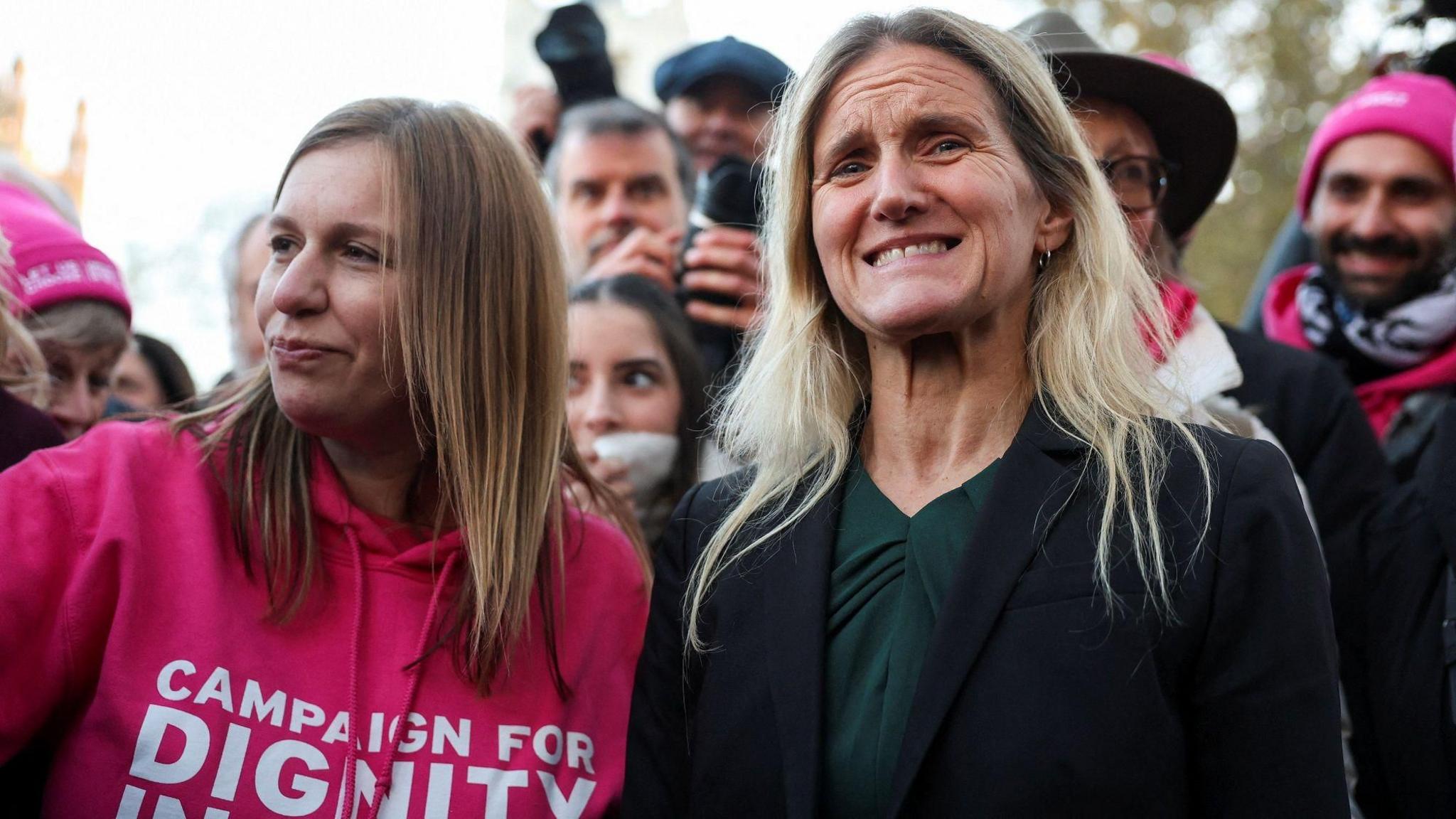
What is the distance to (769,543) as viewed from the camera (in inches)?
94.0

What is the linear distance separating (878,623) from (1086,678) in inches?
14.3

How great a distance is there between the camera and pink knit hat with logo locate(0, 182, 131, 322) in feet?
10.5

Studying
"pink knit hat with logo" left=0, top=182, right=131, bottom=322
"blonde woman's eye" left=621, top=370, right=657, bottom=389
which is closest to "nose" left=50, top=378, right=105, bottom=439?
"pink knit hat with logo" left=0, top=182, right=131, bottom=322

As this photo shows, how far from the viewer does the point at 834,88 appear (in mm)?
2520

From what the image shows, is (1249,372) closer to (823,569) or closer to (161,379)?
(823,569)

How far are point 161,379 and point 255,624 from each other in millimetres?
2736

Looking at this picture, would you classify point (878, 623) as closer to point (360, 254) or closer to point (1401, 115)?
point (360, 254)

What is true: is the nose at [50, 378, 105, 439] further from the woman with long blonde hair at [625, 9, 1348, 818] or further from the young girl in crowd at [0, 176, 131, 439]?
the woman with long blonde hair at [625, 9, 1348, 818]

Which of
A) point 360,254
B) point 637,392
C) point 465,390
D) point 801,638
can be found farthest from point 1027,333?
point 637,392

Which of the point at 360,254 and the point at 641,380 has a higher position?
the point at 360,254

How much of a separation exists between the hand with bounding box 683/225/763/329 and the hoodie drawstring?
152 centimetres

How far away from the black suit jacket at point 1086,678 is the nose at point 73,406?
1893 mm

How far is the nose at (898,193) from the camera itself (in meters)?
2.31

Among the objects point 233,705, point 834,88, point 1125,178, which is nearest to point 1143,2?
point 1125,178
